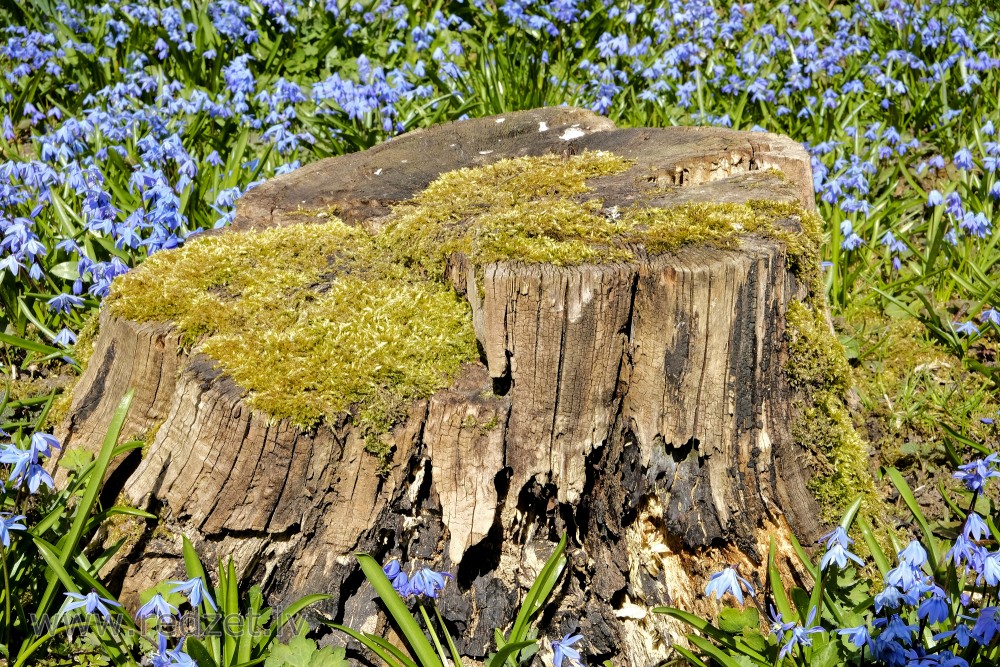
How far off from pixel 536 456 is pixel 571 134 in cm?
168

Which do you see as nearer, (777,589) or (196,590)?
(196,590)

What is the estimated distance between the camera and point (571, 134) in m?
3.58

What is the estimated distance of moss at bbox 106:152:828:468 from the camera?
234 cm

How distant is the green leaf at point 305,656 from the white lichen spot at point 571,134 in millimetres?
2231

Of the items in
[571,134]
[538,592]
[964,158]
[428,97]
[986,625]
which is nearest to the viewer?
[986,625]

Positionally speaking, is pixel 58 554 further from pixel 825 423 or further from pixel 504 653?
Answer: pixel 825 423

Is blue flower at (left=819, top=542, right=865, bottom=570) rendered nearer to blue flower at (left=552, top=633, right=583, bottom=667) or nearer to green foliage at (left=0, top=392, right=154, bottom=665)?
blue flower at (left=552, top=633, right=583, bottom=667)

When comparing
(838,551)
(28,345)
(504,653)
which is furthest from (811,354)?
(28,345)

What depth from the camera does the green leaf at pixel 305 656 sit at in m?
2.15

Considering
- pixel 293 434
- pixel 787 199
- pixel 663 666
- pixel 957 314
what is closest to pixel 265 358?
pixel 293 434

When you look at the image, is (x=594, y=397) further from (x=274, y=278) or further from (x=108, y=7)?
(x=108, y=7)

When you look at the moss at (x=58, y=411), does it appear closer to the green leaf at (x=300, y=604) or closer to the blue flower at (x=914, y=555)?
the green leaf at (x=300, y=604)

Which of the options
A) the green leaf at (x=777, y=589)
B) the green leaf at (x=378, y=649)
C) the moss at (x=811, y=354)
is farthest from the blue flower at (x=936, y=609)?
the green leaf at (x=378, y=649)

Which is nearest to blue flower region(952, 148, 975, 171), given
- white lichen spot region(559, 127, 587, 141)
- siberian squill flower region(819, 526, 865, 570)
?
white lichen spot region(559, 127, 587, 141)
